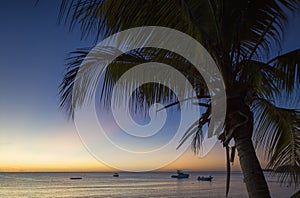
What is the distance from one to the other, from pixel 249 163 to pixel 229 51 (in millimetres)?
1178

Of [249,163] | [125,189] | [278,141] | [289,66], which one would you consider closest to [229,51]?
[289,66]

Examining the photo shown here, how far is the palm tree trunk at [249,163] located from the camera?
318 centimetres

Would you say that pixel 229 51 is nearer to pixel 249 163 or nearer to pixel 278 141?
pixel 249 163

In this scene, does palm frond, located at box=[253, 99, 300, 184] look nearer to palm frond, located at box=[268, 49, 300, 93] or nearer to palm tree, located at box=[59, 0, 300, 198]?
palm tree, located at box=[59, 0, 300, 198]

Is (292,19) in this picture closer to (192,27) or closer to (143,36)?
(192,27)

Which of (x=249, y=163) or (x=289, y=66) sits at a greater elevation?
(x=289, y=66)

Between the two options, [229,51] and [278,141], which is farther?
[278,141]

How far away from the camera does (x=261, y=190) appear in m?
3.16

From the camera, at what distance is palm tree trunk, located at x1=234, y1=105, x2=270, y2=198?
3176 mm

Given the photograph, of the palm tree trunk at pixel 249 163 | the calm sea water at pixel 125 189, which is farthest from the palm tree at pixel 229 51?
the calm sea water at pixel 125 189

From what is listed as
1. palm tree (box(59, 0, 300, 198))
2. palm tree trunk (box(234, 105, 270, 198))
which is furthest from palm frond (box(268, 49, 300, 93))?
palm tree trunk (box(234, 105, 270, 198))

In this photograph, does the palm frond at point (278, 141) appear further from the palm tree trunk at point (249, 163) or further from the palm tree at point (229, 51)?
the palm tree trunk at point (249, 163)

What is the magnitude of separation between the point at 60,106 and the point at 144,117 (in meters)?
1.35

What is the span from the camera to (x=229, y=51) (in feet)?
11.6
